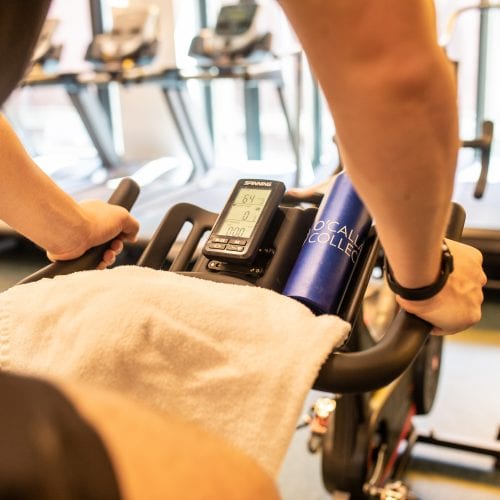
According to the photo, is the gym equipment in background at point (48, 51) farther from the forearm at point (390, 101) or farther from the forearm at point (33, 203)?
the forearm at point (390, 101)

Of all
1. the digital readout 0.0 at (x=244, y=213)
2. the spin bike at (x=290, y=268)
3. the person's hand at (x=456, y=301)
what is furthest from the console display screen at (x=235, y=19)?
the person's hand at (x=456, y=301)

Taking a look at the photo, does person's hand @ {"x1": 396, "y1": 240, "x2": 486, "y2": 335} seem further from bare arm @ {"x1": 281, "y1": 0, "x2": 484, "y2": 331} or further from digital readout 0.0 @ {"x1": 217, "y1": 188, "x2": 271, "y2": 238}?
digital readout 0.0 @ {"x1": 217, "y1": 188, "x2": 271, "y2": 238}

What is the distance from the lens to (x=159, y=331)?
76cm

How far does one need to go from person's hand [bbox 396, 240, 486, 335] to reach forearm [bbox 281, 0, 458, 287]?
12cm

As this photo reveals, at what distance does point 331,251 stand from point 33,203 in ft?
1.52

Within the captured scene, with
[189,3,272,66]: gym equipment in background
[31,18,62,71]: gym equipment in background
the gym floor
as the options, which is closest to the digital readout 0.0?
the gym floor

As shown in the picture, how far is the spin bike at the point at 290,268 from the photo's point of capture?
821 millimetres

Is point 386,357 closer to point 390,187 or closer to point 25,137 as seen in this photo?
point 390,187

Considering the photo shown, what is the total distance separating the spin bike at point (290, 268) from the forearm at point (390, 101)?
15 cm

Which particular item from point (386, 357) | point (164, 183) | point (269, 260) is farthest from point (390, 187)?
point (164, 183)

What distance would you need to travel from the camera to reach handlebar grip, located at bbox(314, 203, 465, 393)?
795 mm

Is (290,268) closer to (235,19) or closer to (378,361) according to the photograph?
(378,361)

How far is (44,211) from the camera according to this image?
3.62ft

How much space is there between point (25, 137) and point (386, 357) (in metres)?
5.82
